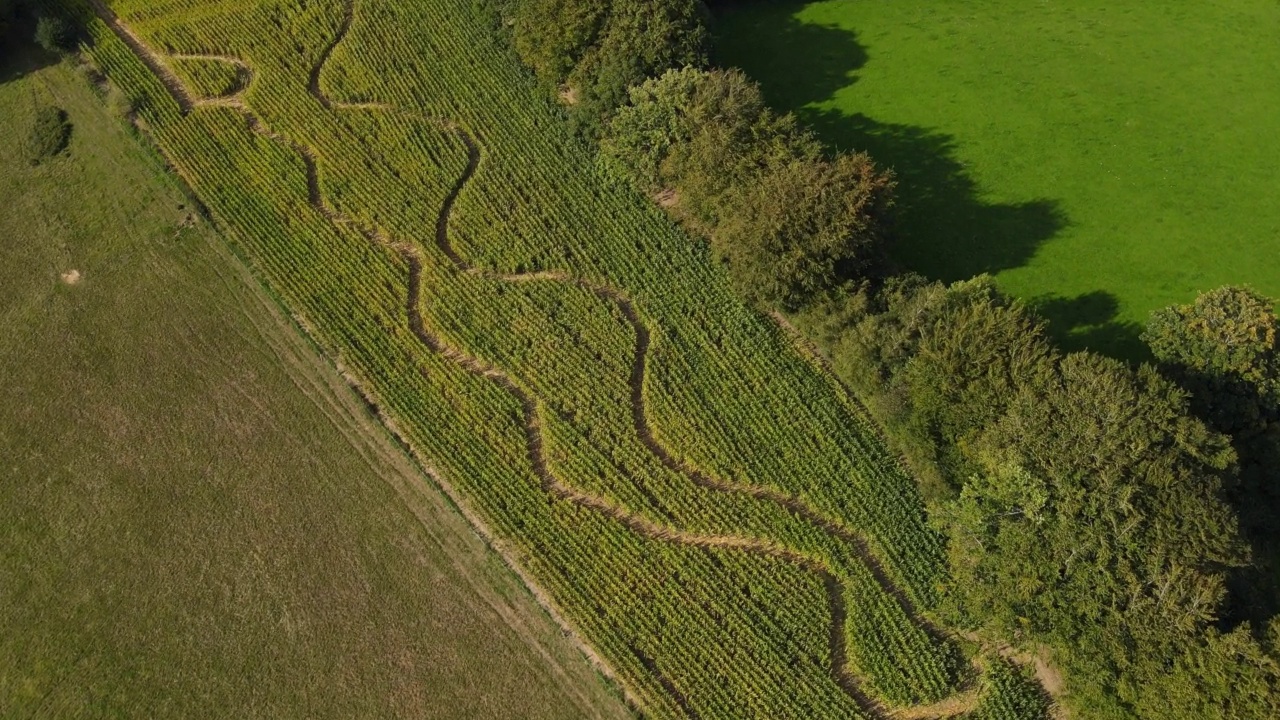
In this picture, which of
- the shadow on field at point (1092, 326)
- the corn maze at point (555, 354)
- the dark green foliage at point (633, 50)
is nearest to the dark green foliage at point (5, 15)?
the corn maze at point (555, 354)

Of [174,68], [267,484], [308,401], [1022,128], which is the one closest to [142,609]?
[267,484]

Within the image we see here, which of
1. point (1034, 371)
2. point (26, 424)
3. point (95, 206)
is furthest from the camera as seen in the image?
point (95, 206)

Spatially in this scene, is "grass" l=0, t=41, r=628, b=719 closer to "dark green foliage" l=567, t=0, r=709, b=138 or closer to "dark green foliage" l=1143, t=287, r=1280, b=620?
"dark green foliage" l=567, t=0, r=709, b=138

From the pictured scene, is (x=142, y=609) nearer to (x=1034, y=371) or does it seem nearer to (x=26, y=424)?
(x=26, y=424)

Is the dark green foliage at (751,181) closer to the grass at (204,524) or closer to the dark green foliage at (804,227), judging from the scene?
the dark green foliage at (804,227)

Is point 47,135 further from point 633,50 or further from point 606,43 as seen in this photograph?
point 633,50

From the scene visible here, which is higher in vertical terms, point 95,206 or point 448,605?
point 95,206

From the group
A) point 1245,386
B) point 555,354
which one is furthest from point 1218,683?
point 555,354

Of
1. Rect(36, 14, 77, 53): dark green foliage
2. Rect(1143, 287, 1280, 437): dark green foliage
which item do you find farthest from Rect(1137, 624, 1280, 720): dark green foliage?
Rect(36, 14, 77, 53): dark green foliage
